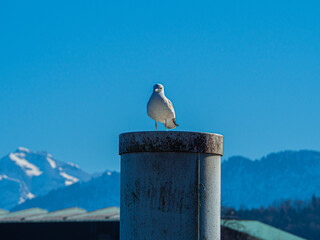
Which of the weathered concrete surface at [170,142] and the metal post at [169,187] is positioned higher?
the weathered concrete surface at [170,142]

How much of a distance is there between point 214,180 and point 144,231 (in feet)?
2.76

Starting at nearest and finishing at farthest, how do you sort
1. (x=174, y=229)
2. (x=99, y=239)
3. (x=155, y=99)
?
1. (x=174, y=229)
2. (x=155, y=99)
3. (x=99, y=239)

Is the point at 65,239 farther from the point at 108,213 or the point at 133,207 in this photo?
the point at 133,207

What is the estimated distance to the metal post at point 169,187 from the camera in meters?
5.83

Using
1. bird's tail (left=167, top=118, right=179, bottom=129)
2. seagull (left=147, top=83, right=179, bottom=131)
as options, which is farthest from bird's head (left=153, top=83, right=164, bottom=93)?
bird's tail (left=167, top=118, right=179, bottom=129)

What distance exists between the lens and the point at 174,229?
5.83 metres

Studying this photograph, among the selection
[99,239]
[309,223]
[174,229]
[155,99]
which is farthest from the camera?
[309,223]

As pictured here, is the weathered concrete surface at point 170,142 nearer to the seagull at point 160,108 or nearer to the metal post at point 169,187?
the metal post at point 169,187

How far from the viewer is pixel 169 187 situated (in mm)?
5832

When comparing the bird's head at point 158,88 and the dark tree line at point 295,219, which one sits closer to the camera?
the bird's head at point 158,88

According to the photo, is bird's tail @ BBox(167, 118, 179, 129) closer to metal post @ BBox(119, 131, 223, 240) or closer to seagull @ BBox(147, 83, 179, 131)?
seagull @ BBox(147, 83, 179, 131)

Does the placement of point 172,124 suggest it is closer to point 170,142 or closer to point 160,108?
point 160,108

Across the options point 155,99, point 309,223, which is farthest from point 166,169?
point 309,223

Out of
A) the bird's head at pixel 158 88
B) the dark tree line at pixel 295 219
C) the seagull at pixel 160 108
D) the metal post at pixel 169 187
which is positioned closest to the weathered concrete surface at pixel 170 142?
the metal post at pixel 169 187
